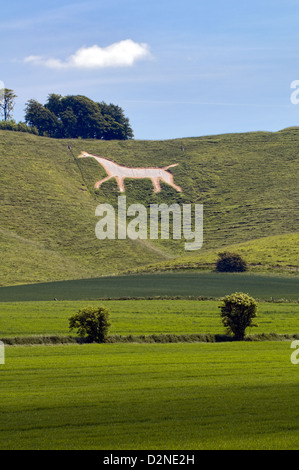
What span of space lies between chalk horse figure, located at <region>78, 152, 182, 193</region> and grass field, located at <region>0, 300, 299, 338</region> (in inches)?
3574

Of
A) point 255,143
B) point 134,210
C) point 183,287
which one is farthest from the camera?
point 255,143

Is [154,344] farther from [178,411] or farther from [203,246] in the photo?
[203,246]

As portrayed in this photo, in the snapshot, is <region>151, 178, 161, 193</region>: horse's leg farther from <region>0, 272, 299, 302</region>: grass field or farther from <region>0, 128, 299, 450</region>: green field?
<region>0, 272, 299, 302</region>: grass field

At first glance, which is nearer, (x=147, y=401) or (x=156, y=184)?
(x=147, y=401)

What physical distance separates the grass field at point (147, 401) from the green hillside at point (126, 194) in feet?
188

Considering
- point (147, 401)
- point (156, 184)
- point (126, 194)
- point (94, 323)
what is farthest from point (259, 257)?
point (147, 401)

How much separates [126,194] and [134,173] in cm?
1293

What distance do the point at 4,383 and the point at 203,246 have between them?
9301 cm

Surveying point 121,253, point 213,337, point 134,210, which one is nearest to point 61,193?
point 134,210

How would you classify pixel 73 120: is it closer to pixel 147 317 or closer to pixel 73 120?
pixel 73 120

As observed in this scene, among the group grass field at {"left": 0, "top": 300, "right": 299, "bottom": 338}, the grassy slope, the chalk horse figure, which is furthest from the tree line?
A: grass field at {"left": 0, "top": 300, "right": 299, "bottom": 338}

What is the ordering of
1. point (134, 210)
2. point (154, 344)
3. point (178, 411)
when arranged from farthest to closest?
point (134, 210)
point (154, 344)
point (178, 411)

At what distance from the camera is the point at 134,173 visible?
6137 inches

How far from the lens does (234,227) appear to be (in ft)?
419
